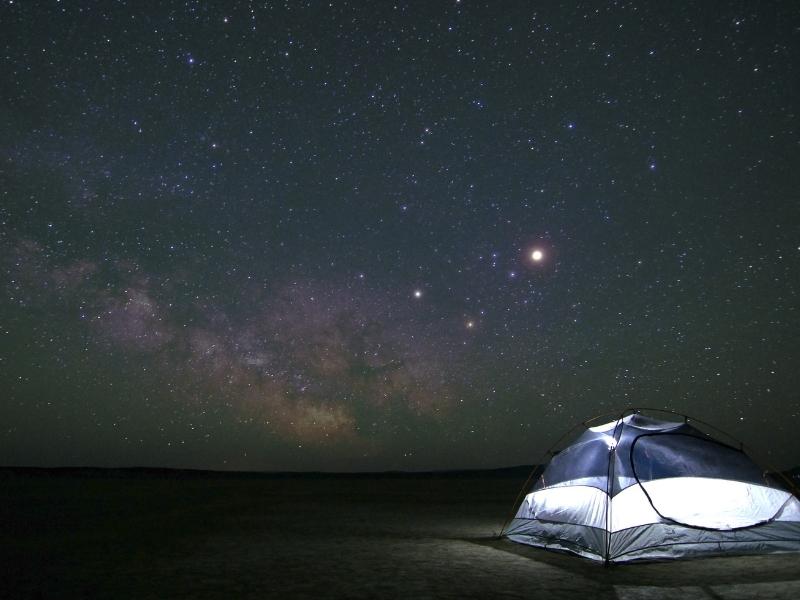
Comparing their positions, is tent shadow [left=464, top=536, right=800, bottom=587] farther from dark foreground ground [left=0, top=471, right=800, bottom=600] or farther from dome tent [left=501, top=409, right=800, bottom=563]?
dome tent [left=501, top=409, right=800, bottom=563]

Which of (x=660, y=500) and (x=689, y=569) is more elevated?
(x=660, y=500)

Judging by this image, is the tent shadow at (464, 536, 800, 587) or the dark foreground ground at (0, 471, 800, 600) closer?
the dark foreground ground at (0, 471, 800, 600)

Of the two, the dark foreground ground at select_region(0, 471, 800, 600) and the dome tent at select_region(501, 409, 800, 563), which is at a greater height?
the dome tent at select_region(501, 409, 800, 563)

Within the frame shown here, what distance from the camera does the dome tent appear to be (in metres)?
9.49

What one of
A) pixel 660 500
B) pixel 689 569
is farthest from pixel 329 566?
pixel 660 500

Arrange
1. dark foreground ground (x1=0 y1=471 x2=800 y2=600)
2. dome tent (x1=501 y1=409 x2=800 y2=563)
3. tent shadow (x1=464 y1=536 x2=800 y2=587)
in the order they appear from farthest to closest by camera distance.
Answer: dome tent (x1=501 y1=409 x2=800 y2=563) < tent shadow (x1=464 y1=536 x2=800 y2=587) < dark foreground ground (x1=0 y1=471 x2=800 y2=600)

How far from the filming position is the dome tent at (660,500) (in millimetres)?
9492

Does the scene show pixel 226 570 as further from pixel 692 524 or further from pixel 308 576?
pixel 692 524

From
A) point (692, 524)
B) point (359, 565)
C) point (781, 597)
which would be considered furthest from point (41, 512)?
point (781, 597)

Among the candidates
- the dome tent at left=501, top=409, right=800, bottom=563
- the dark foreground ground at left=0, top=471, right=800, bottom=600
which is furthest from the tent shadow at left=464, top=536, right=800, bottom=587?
the dome tent at left=501, top=409, right=800, bottom=563

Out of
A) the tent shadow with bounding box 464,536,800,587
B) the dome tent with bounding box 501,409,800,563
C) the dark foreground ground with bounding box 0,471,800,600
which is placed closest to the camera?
the dark foreground ground with bounding box 0,471,800,600

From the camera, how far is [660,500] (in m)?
9.93

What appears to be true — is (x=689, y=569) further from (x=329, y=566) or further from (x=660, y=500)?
(x=329, y=566)

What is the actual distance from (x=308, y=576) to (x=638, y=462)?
19.7 feet
